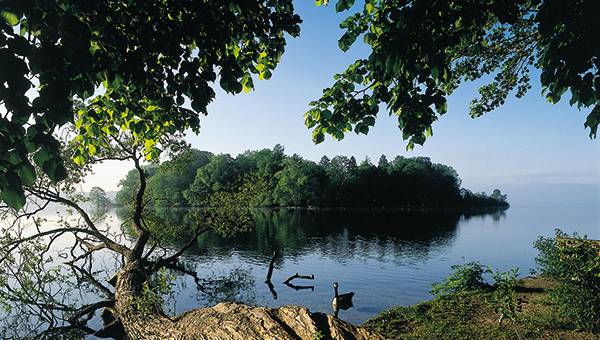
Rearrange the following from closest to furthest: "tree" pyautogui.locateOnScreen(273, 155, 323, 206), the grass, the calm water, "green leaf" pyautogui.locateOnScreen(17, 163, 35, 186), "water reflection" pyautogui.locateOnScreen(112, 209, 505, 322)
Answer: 1. "green leaf" pyautogui.locateOnScreen(17, 163, 35, 186)
2. the grass
3. "water reflection" pyautogui.locateOnScreen(112, 209, 505, 322)
4. the calm water
5. "tree" pyautogui.locateOnScreen(273, 155, 323, 206)

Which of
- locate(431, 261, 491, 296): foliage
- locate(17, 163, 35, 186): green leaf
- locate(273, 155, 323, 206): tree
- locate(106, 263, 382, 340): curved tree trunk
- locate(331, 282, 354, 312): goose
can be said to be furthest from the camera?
locate(273, 155, 323, 206): tree

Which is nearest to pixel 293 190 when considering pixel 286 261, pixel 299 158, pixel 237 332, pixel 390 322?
pixel 299 158

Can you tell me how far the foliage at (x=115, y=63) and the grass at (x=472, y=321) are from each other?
925 cm

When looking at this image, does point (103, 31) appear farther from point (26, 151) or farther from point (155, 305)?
point (155, 305)

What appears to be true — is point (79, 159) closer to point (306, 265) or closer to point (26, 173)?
point (26, 173)

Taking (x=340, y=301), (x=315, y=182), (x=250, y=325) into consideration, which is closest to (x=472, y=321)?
(x=340, y=301)

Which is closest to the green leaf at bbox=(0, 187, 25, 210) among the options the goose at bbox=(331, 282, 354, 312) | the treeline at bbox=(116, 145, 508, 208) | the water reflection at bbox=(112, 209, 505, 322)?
the water reflection at bbox=(112, 209, 505, 322)

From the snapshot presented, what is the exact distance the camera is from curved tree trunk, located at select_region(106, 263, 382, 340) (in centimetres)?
710

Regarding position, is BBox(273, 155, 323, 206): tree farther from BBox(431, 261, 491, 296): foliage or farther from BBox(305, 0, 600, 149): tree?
BBox(305, 0, 600, 149): tree

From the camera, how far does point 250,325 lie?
7.69m

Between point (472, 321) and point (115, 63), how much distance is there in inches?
592

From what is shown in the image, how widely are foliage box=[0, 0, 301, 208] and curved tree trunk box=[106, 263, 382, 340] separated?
429 centimetres

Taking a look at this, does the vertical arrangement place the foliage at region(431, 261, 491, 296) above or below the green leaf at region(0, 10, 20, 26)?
below

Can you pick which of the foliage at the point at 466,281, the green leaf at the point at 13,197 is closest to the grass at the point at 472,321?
the foliage at the point at 466,281
